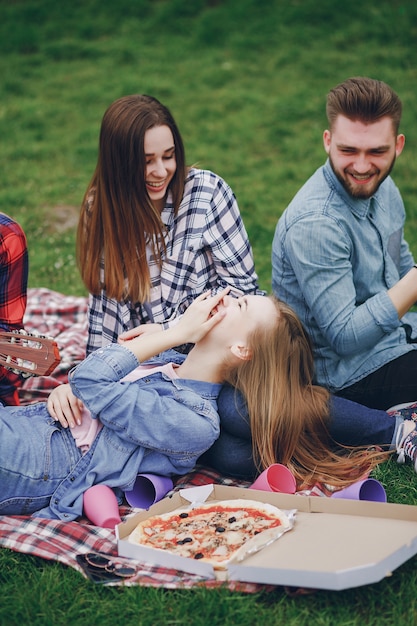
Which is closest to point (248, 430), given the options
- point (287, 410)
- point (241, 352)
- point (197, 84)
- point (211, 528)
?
point (287, 410)

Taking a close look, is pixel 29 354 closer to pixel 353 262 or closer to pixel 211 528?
pixel 211 528

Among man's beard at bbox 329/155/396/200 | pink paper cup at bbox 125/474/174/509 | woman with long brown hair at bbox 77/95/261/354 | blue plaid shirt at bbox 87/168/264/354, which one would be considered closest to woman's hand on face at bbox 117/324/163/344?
woman with long brown hair at bbox 77/95/261/354

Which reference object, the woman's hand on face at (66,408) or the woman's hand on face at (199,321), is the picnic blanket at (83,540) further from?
the woman's hand on face at (199,321)

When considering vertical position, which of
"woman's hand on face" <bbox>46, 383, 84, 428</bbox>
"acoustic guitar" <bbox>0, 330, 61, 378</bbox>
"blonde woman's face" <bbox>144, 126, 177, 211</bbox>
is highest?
"blonde woman's face" <bbox>144, 126, 177, 211</bbox>

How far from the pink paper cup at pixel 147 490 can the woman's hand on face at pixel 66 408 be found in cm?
39

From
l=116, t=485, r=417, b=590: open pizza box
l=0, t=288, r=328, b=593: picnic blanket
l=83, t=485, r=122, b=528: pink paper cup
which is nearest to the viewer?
l=116, t=485, r=417, b=590: open pizza box

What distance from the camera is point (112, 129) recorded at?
426 centimetres

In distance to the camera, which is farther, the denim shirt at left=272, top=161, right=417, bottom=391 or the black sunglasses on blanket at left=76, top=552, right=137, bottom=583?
the denim shirt at left=272, top=161, right=417, bottom=391

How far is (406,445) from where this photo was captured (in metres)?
3.94

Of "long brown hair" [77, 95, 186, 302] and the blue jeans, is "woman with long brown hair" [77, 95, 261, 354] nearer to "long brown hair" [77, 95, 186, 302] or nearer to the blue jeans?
"long brown hair" [77, 95, 186, 302]

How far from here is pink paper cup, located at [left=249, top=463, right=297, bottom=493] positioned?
3688 millimetres

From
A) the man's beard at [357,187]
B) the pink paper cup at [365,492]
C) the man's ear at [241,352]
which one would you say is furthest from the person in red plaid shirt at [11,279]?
the pink paper cup at [365,492]

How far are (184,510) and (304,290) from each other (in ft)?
4.21

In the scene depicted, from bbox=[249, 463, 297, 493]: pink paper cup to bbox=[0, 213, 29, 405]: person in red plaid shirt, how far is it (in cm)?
136
